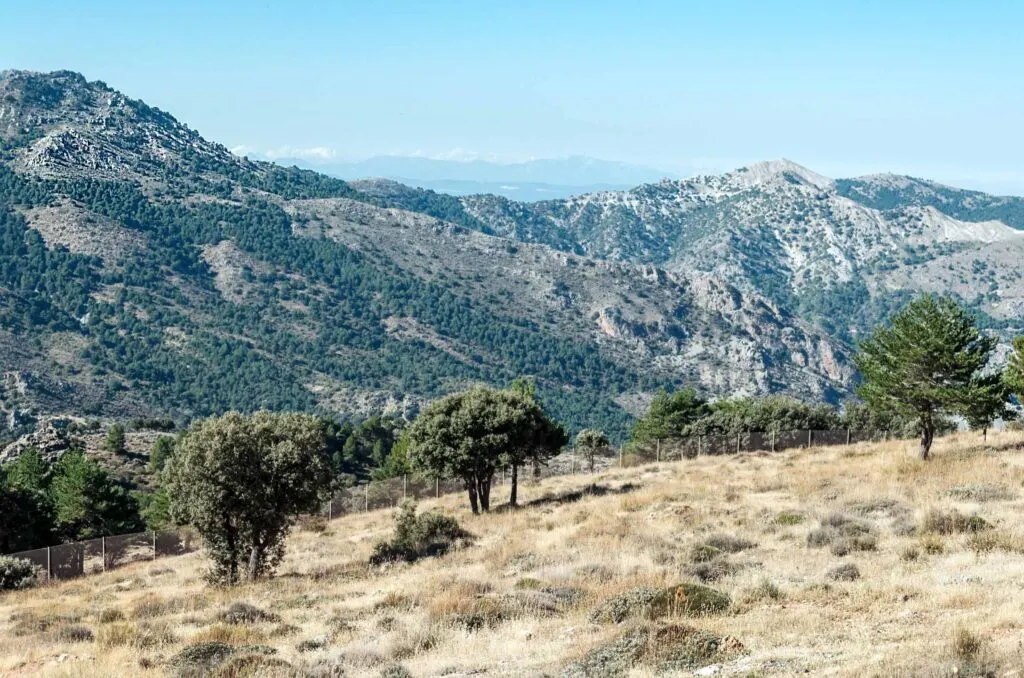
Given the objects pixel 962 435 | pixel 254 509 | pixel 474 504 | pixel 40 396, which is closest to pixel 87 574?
pixel 254 509

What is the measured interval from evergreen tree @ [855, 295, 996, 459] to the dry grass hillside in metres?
2.70

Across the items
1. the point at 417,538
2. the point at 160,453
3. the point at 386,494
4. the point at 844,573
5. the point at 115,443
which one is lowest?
the point at 160,453

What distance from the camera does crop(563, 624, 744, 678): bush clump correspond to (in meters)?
13.4

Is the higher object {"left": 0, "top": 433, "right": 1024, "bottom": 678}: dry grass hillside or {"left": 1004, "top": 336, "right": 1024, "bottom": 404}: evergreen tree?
{"left": 1004, "top": 336, "right": 1024, "bottom": 404}: evergreen tree

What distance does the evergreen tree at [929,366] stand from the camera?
3731cm

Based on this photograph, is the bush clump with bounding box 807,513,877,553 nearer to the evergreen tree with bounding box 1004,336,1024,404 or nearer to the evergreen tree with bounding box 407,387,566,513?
the evergreen tree with bounding box 1004,336,1024,404

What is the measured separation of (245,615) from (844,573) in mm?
13062

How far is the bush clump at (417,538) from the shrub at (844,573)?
49.1 feet

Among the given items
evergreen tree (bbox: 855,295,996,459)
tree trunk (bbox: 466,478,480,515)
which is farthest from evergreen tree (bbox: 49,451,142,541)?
evergreen tree (bbox: 855,295,996,459)

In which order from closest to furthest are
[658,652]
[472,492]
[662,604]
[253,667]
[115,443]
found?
[658,652] < [253,667] < [662,604] < [472,492] < [115,443]

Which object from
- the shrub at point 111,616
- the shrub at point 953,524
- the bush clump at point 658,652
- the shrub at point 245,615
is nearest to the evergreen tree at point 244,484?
the shrub at point 111,616

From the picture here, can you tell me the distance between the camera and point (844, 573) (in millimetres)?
19062

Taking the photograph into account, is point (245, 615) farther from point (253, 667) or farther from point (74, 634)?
point (253, 667)

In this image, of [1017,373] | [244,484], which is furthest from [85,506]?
[1017,373]
